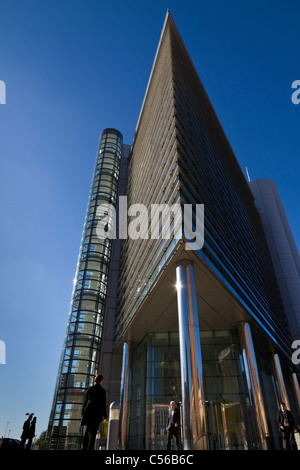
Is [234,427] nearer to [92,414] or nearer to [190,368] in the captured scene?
[190,368]

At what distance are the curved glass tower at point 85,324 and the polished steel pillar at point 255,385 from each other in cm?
1450

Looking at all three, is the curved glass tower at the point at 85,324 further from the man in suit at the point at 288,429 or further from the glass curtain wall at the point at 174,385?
the man in suit at the point at 288,429

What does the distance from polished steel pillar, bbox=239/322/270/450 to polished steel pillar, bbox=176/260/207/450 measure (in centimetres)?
777

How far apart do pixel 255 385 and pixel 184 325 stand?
8798 mm

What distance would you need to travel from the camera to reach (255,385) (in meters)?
19.0

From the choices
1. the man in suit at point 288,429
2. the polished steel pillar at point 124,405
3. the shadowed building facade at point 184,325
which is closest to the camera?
the man in suit at point 288,429

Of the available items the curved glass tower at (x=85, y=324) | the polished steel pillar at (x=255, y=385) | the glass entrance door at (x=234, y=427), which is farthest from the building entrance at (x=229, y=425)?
the curved glass tower at (x=85, y=324)

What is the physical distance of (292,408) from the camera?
33594 mm

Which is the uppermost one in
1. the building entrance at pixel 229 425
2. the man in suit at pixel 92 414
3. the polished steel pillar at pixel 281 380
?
the polished steel pillar at pixel 281 380

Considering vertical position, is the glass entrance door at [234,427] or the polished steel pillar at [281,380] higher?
the polished steel pillar at [281,380]

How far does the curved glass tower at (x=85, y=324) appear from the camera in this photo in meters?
24.2

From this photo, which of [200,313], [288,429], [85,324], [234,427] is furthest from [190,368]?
[85,324]

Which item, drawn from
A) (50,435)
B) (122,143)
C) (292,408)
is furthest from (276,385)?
(122,143)

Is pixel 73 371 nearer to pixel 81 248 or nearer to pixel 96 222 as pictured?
pixel 81 248
